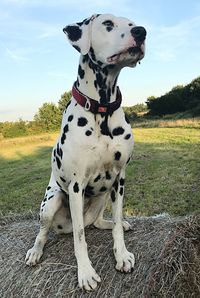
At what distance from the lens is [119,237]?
11.9 ft

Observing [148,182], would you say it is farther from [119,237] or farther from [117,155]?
[117,155]

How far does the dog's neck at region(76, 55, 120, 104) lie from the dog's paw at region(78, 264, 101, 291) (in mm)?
1281

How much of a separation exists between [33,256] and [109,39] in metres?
1.89

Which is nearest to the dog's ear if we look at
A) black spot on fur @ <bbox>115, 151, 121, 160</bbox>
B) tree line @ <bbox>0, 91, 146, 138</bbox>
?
black spot on fur @ <bbox>115, 151, 121, 160</bbox>

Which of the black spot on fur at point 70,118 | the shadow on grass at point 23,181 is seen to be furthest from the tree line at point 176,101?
the black spot on fur at point 70,118

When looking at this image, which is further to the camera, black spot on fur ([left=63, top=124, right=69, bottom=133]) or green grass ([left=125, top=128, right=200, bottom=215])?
green grass ([left=125, top=128, right=200, bottom=215])

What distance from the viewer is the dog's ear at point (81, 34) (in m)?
3.26

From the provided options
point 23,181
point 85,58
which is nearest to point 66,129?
point 85,58

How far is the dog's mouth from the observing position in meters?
3.06

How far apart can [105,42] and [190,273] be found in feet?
5.74

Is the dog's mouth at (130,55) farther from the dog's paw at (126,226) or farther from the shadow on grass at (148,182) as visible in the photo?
the shadow on grass at (148,182)

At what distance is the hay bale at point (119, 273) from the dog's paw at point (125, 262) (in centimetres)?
4

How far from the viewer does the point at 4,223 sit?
193 inches

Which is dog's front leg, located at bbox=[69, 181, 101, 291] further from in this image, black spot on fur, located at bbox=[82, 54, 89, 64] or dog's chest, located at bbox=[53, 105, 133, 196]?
black spot on fur, located at bbox=[82, 54, 89, 64]
